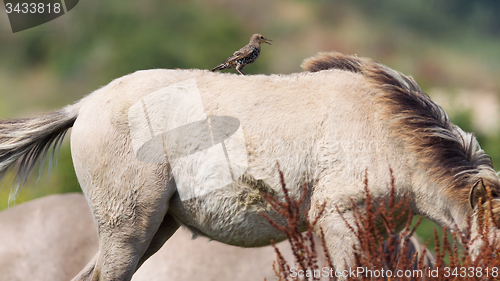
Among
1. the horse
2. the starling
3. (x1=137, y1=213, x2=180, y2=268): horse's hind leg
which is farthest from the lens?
the horse

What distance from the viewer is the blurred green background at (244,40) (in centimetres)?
2453

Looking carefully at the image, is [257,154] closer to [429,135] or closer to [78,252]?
[429,135]

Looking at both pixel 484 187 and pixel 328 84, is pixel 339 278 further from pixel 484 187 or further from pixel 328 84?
pixel 328 84

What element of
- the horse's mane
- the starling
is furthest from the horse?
the starling

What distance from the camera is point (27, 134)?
323cm

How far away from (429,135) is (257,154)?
1040mm

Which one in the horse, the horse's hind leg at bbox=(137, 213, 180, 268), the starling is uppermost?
the starling

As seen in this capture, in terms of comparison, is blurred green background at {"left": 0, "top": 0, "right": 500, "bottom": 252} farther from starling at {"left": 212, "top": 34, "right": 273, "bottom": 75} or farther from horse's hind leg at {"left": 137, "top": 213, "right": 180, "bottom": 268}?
starling at {"left": 212, "top": 34, "right": 273, "bottom": 75}

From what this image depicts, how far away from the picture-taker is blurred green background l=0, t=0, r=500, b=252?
24.5m

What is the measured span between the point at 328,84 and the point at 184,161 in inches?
40.8

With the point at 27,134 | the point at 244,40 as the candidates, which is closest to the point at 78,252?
the point at 27,134

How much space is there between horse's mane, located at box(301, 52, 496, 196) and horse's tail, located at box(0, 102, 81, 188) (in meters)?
2.06

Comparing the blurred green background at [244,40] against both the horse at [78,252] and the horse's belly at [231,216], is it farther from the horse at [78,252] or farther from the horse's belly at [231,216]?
the horse's belly at [231,216]

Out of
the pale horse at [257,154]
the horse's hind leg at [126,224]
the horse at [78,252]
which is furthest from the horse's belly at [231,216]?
the horse at [78,252]
